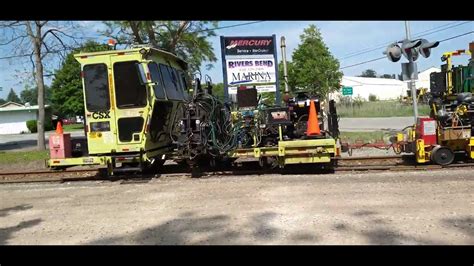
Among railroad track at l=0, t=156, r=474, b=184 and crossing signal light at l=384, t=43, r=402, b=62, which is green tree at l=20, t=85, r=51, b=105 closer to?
railroad track at l=0, t=156, r=474, b=184

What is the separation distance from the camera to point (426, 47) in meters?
11.5

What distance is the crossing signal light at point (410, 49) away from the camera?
1183 cm

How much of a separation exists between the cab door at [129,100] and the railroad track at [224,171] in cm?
111

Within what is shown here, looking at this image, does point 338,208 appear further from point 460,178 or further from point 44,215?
point 44,215

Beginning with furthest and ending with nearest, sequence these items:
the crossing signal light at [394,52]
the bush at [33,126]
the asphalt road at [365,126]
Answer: the bush at [33,126] < the asphalt road at [365,126] < the crossing signal light at [394,52]

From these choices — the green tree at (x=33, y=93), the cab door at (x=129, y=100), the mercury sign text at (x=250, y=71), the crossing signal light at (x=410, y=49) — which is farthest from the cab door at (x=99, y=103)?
the green tree at (x=33, y=93)

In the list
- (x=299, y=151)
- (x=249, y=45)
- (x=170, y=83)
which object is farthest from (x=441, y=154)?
(x=249, y=45)

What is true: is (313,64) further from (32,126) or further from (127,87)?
(32,126)

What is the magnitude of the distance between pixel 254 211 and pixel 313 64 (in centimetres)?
2921

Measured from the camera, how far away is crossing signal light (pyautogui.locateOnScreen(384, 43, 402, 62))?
493 inches

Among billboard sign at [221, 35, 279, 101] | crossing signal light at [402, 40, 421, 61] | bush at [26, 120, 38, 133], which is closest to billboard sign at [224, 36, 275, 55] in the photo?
billboard sign at [221, 35, 279, 101]

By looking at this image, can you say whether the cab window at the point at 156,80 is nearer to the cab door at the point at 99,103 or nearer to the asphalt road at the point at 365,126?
the cab door at the point at 99,103

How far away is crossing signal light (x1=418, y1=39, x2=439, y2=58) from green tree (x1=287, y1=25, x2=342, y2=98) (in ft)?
67.6

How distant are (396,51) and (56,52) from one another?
542 inches
